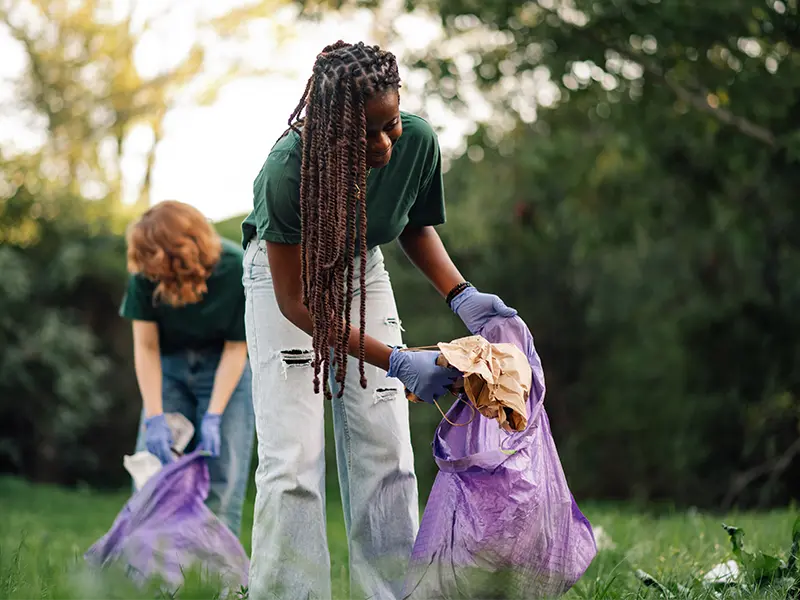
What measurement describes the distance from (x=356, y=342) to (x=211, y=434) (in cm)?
145

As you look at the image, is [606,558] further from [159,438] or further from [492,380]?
[159,438]

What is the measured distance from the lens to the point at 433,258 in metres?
3.05

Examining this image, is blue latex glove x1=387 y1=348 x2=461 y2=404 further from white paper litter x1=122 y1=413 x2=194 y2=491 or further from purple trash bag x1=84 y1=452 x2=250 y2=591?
white paper litter x1=122 y1=413 x2=194 y2=491

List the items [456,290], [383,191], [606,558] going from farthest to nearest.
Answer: [606,558] → [456,290] → [383,191]

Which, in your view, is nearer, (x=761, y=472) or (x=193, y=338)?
(x=193, y=338)

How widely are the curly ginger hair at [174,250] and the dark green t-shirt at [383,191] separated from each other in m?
0.93

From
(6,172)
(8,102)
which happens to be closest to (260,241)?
(6,172)

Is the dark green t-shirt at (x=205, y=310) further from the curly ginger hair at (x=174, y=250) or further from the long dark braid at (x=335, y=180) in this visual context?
the long dark braid at (x=335, y=180)

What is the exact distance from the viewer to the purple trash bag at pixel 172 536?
136 inches

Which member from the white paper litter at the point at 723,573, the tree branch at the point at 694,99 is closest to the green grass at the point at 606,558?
the white paper litter at the point at 723,573

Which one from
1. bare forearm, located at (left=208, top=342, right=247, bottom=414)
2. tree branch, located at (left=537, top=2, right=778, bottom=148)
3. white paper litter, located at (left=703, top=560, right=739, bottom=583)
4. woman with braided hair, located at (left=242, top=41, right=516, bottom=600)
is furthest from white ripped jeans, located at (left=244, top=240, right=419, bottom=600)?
tree branch, located at (left=537, top=2, right=778, bottom=148)

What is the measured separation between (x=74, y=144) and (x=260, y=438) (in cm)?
1413

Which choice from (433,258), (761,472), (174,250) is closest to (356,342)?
(433,258)

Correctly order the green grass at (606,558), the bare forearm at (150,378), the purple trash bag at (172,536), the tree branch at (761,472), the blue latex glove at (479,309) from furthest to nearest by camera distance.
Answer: the tree branch at (761,472)
the bare forearm at (150,378)
the purple trash bag at (172,536)
the blue latex glove at (479,309)
the green grass at (606,558)
